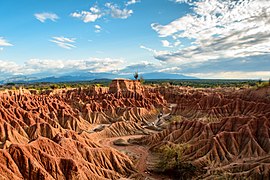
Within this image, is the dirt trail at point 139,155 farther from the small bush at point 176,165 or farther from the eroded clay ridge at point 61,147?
the eroded clay ridge at point 61,147

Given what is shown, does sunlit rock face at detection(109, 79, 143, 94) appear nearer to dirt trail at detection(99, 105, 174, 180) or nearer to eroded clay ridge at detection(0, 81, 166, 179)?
eroded clay ridge at detection(0, 81, 166, 179)

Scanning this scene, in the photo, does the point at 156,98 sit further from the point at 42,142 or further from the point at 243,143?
the point at 42,142

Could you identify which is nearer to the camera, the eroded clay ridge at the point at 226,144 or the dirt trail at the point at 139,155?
the eroded clay ridge at the point at 226,144

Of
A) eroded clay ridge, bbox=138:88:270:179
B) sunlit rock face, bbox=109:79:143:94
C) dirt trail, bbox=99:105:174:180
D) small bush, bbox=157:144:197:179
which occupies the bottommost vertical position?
dirt trail, bbox=99:105:174:180

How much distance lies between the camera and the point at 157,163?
58.2 meters

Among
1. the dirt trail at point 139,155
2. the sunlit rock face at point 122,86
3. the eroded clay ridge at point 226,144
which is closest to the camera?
the eroded clay ridge at point 226,144

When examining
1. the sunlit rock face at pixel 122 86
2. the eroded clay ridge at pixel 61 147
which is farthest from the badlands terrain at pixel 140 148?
the sunlit rock face at pixel 122 86

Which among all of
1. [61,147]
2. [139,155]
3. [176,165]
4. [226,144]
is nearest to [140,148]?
[139,155]

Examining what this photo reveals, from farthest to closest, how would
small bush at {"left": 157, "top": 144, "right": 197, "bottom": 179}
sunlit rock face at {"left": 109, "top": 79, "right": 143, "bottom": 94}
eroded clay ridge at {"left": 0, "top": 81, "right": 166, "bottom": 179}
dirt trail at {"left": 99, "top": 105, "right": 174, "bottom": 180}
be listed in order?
sunlit rock face at {"left": 109, "top": 79, "right": 143, "bottom": 94}
dirt trail at {"left": 99, "top": 105, "right": 174, "bottom": 180}
small bush at {"left": 157, "top": 144, "right": 197, "bottom": 179}
eroded clay ridge at {"left": 0, "top": 81, "right": 166, "bottom": 179}

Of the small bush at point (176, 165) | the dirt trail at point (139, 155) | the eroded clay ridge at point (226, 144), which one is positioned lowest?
the dirt trail at point (139, 155)

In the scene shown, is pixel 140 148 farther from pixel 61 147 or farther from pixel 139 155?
pixel 61 147

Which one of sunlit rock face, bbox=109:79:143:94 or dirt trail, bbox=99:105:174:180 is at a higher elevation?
sunlit rock face, bbox=109:79:143:94

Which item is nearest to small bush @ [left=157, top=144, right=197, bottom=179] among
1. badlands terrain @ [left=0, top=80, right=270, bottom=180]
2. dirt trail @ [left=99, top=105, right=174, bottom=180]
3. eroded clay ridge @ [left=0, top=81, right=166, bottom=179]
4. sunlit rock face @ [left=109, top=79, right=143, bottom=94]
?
badlands terrain @ [left=0, top=80, right=270, bottom=180]

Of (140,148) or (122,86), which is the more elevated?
(122,86)
